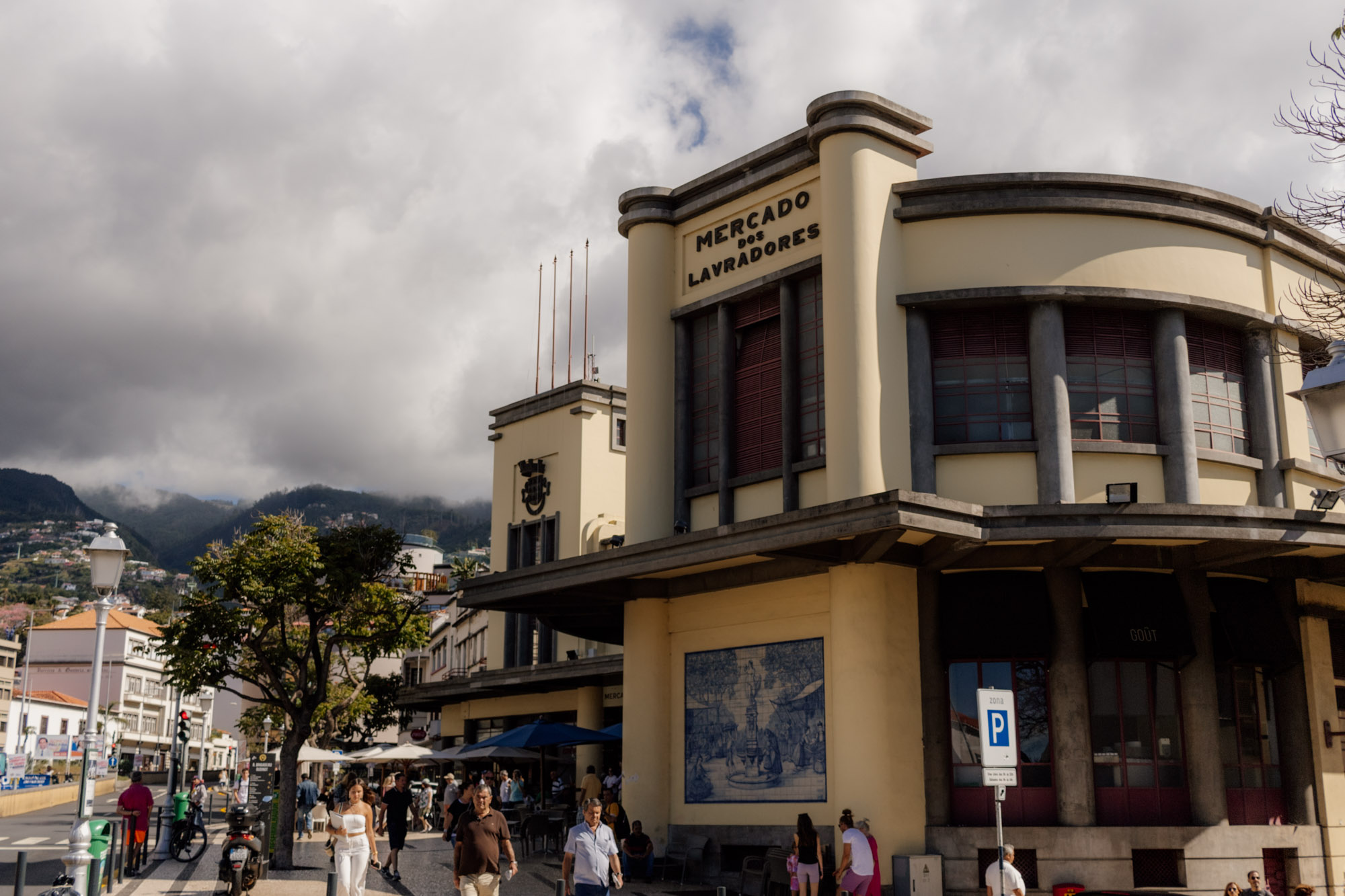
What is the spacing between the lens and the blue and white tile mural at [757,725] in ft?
63.5

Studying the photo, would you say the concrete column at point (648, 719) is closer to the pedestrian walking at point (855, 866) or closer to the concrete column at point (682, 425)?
the concrete column at point (682, 425)

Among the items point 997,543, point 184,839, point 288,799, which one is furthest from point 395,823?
point 997,543

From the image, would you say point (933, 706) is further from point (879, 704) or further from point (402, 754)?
point (402, 754)

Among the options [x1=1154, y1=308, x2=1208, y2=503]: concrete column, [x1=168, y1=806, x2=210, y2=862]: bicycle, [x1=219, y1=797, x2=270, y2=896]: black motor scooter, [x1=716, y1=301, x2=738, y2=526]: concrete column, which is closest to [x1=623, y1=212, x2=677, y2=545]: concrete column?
[x1=716, y1=301, x2=738, y2=526]: concrete column

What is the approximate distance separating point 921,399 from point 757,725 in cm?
594

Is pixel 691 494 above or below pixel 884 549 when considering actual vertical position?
above

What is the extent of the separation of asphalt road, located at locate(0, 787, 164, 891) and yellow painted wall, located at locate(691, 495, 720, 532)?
11400 millimetres

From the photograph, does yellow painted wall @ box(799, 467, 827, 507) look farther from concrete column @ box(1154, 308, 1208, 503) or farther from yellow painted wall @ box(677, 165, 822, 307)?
concrete column @ box(1154, 308, 1208, 503)

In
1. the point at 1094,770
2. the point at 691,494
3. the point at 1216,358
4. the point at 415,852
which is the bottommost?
the point at 415,852

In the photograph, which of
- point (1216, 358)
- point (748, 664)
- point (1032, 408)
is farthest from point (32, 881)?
point (1216, 358)

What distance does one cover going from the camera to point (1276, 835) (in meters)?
18.3

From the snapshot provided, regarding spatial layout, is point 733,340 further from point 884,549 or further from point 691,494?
point 884,549

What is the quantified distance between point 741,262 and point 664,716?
8.16 metres

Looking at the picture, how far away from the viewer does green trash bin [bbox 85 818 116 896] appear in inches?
615
